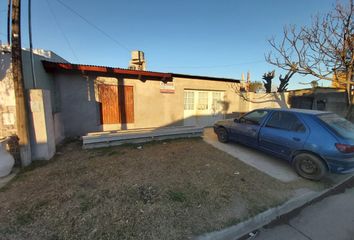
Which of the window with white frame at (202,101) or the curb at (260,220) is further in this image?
the window with white frame at (202,101)

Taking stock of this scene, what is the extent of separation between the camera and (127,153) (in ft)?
16.2

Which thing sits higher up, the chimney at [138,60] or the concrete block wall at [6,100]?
the chimney at [138,60]

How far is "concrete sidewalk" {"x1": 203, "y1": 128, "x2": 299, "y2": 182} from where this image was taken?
3899 millimetres

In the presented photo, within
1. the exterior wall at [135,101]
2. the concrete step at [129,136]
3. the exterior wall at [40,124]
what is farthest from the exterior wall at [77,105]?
the exterior wall at [40,124]

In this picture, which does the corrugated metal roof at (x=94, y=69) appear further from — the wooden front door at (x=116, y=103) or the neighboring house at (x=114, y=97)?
the wooden front door at (x=116, y=103)

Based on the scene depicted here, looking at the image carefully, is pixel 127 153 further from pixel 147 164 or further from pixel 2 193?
pixel 2 193

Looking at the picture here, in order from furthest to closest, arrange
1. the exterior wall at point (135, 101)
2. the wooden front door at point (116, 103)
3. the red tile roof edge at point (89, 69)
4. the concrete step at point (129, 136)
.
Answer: the wooden front door at point (116, 103) < the exterior wall at point (135, 101) < the red tile roof edge at point (89, 69) < the concrete step at point (129, 136)

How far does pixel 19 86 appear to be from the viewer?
12.4 feet

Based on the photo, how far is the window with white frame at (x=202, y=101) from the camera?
9.11 metres

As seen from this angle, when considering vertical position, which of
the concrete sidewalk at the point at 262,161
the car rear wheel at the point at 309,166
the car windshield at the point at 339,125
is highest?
the car windshield at the point at 339,125

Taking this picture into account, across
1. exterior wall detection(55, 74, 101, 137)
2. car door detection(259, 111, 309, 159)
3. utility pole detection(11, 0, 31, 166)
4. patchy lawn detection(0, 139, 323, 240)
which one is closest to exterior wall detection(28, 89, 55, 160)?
utility pole detection(11, 0, 31, 166)

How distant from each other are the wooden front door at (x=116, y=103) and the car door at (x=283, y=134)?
5.46 meters

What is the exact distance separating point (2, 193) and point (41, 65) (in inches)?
158

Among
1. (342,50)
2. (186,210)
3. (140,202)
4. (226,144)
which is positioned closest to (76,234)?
(140,202)
